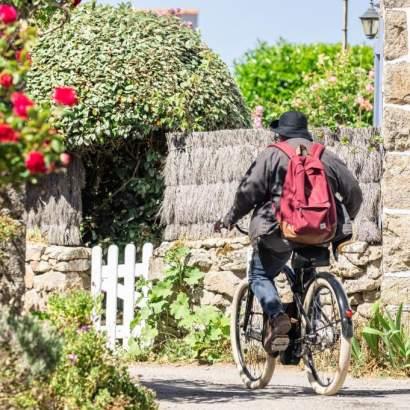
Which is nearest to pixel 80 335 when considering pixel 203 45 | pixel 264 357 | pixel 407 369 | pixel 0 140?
pixel 0 140

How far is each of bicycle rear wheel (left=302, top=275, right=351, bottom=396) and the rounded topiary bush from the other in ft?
12.9

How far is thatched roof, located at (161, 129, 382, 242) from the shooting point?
1088 centimetres

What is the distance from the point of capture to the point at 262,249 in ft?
25.5

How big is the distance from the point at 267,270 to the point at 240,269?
288cm

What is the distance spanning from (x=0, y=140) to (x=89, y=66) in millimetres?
7000

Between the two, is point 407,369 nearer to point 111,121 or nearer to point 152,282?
point 152,282

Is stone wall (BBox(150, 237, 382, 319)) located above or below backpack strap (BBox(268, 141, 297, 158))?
below

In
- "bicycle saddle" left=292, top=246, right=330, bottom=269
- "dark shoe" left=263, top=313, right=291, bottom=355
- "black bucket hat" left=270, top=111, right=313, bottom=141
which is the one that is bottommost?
"dark shoe" left=263, top=313, right=291, bottom=355

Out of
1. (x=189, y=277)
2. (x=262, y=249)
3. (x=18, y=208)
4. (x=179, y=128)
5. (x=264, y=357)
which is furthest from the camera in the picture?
(x=179, y=128)

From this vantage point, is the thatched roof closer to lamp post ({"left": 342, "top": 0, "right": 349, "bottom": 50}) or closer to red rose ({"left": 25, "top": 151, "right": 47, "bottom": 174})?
red rose ({"left": 25, "top": 151, "right": 47, "bottom": 174})

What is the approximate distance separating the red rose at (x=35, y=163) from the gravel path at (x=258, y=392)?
2.75 meters

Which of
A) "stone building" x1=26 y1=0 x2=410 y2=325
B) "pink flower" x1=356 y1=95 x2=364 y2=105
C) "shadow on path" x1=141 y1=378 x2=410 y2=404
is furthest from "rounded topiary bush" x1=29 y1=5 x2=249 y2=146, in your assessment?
"pink flower" x1=356 y1=95 x2=364 y2=105

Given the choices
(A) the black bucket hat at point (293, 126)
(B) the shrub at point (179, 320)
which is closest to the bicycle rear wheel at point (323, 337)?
(A) the black bucket hat at point (293, 126)

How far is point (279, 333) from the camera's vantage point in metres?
7.60
